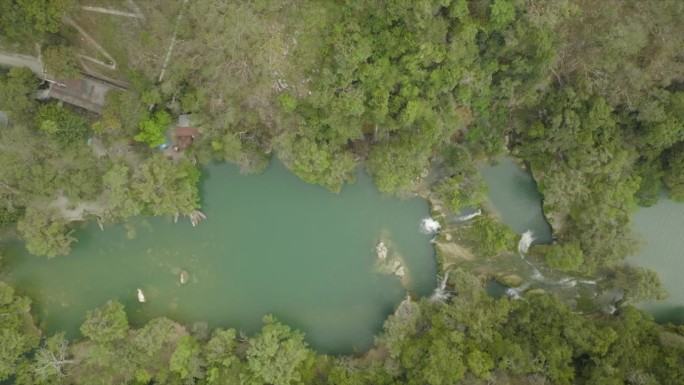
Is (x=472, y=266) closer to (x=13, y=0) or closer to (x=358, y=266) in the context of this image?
(x=358, y=266)

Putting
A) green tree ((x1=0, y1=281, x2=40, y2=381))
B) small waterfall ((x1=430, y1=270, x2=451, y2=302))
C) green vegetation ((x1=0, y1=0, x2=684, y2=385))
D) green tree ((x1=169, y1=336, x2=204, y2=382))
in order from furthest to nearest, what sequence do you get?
small waterfall ((x1=430, y1=270, x2=451, y2=302)) → green tree ((x1=0, y1=281, x2=40, y2=381)) → green tree ((x1=169, y1=336, x2=204, y2=382)) → green vegetation ((x1=0, y1=0, x2=684, y2=385))

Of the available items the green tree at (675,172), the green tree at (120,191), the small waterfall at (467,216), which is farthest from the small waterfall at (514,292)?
the green tree at (120,191)

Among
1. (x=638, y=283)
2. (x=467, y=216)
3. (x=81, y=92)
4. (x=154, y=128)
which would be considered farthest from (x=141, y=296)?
(x=638, y=283)

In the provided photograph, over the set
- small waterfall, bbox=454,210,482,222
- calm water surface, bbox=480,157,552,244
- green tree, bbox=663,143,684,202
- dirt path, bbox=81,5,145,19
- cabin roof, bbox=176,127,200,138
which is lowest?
cabin roof, bbox=176,127,200,138

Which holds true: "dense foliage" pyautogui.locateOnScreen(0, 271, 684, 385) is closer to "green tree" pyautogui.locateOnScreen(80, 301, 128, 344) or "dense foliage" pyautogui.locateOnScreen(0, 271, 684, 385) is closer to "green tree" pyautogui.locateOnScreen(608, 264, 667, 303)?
"green tree" pyautogui.locateOnScreen(80, 301, 128, 344)

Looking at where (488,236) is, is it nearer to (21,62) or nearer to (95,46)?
(95,46)

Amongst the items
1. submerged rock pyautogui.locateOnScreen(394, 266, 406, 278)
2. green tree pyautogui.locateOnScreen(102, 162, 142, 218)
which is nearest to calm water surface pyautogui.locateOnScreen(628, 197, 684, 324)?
submerged rock pyautogui.locateOnScreen(394, 266, 406, 278)
